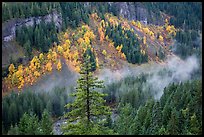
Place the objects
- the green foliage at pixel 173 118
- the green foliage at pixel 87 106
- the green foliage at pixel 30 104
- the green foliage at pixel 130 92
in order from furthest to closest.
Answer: the green foliage at pixel 130 92, the green foliage at pixel 30 104, the green foliage at pixel 173 118, the green foliage at pixel 87 106

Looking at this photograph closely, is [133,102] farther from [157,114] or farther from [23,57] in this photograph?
[23,57]

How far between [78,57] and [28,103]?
6729cm

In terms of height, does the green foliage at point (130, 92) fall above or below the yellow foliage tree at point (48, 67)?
below

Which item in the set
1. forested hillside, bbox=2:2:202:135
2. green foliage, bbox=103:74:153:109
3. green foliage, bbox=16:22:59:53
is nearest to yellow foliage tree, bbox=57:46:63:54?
forested hillside, bbox=2:2:202:135

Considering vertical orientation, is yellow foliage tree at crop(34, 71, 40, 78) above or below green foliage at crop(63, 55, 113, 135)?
below

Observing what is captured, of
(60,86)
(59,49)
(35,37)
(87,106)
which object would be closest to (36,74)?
(60,86)

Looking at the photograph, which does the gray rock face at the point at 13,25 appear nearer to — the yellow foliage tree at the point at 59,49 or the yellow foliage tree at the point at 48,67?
the yellow foliage tree at the point at 59,49

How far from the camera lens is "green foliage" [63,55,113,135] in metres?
26.7

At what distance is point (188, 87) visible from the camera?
101125 mm

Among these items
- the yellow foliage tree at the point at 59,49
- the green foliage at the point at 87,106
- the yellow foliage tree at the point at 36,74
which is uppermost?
the green foliage at the point at 87,106

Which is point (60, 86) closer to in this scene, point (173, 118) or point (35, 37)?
point (35, 37)

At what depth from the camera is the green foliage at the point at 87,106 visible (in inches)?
1050

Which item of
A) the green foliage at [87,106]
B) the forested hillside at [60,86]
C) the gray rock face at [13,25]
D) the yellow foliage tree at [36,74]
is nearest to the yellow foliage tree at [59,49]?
the forested hillside at [60,86]

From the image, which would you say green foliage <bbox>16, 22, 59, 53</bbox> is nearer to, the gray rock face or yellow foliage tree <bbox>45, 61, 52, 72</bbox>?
the gray rock face
